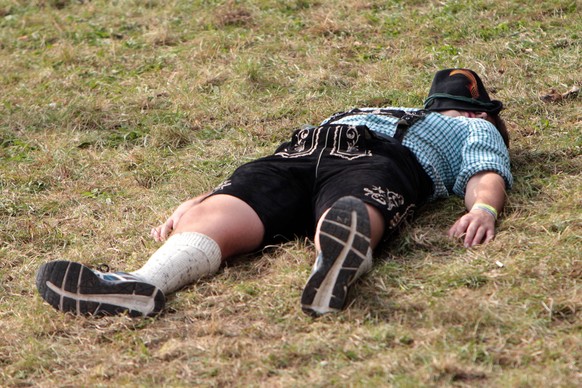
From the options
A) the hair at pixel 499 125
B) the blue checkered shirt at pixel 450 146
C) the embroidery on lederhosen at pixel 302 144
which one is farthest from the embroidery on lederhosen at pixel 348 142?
the hair at pixel 499 125

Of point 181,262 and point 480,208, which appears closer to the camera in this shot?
point 181,262

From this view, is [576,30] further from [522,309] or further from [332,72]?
[522,309]

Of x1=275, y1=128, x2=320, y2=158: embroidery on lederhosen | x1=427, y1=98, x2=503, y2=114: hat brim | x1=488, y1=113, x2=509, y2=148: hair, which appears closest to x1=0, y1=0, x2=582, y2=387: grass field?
x1=488, y1=113, x2=509, y2=148: hair

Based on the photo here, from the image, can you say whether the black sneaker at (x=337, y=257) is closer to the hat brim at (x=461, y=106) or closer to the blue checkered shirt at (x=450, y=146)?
the blue checkered shirt at (x=450, y=146)

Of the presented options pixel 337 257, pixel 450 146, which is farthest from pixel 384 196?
pixel 450 146

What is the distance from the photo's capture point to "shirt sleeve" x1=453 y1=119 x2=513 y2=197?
4254 millimetres

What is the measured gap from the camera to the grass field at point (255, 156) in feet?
10.5

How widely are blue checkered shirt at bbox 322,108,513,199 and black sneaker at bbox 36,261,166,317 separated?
1412 millimetres

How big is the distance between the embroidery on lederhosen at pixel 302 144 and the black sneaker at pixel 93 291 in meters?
1.02

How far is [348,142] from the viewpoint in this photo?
13.8 ft

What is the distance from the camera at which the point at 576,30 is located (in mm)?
6402

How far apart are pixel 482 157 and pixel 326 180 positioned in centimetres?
75

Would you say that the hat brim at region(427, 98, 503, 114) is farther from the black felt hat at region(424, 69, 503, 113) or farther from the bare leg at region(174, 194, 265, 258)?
the bare leg at region(174, 194, 265, 258)

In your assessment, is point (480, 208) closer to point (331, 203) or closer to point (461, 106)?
point (331, 203)
